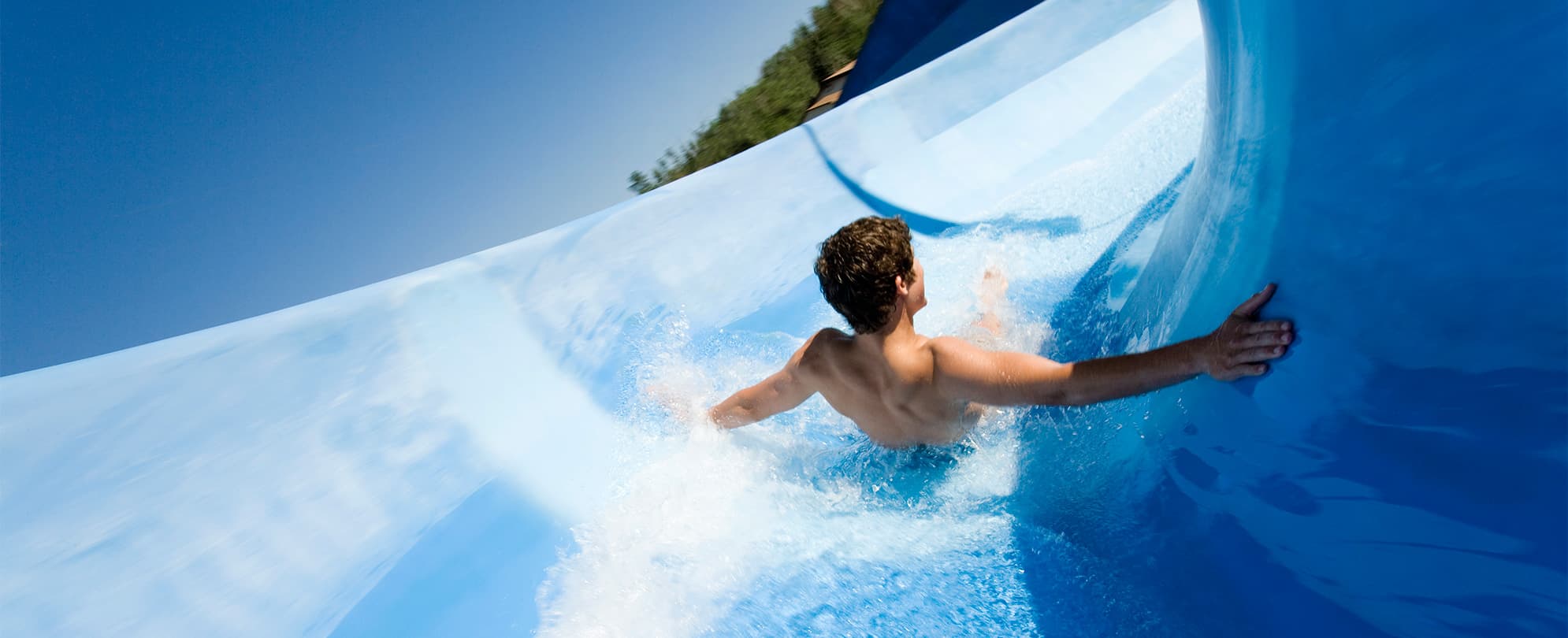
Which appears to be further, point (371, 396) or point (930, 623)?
point (371, 396)

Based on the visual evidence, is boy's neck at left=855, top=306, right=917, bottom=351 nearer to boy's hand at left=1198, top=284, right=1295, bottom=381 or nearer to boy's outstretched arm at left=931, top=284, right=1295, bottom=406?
boy's outstretched arm at left=931, top=284, right=1295, bottom=406

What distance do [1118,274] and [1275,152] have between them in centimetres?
97

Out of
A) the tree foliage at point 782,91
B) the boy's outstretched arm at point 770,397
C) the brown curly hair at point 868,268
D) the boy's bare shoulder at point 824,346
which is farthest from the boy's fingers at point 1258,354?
the tree foliage at point 782,91

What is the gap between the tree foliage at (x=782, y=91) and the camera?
25.0ft

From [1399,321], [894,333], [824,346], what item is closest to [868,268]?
[894,333]

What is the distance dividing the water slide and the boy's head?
465 millimetres

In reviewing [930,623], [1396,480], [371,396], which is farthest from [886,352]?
[371,396]

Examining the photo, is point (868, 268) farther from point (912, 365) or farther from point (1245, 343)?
point (1245, 343)

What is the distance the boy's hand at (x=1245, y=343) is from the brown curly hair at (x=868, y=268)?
61cm

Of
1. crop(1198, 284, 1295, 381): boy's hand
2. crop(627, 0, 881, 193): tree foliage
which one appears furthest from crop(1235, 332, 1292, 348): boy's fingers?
crop(627, 0, 881, 193): tree foliage

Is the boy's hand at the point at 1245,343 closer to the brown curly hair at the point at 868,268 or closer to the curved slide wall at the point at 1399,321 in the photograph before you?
the curved slide wall at the point at 1399,321

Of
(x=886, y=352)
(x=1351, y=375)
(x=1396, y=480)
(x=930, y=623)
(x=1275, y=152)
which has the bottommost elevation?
(x=930, y=623)

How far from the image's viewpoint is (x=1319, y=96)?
4.01 feet

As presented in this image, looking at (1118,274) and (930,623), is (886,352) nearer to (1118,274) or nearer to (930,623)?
(930,623)
